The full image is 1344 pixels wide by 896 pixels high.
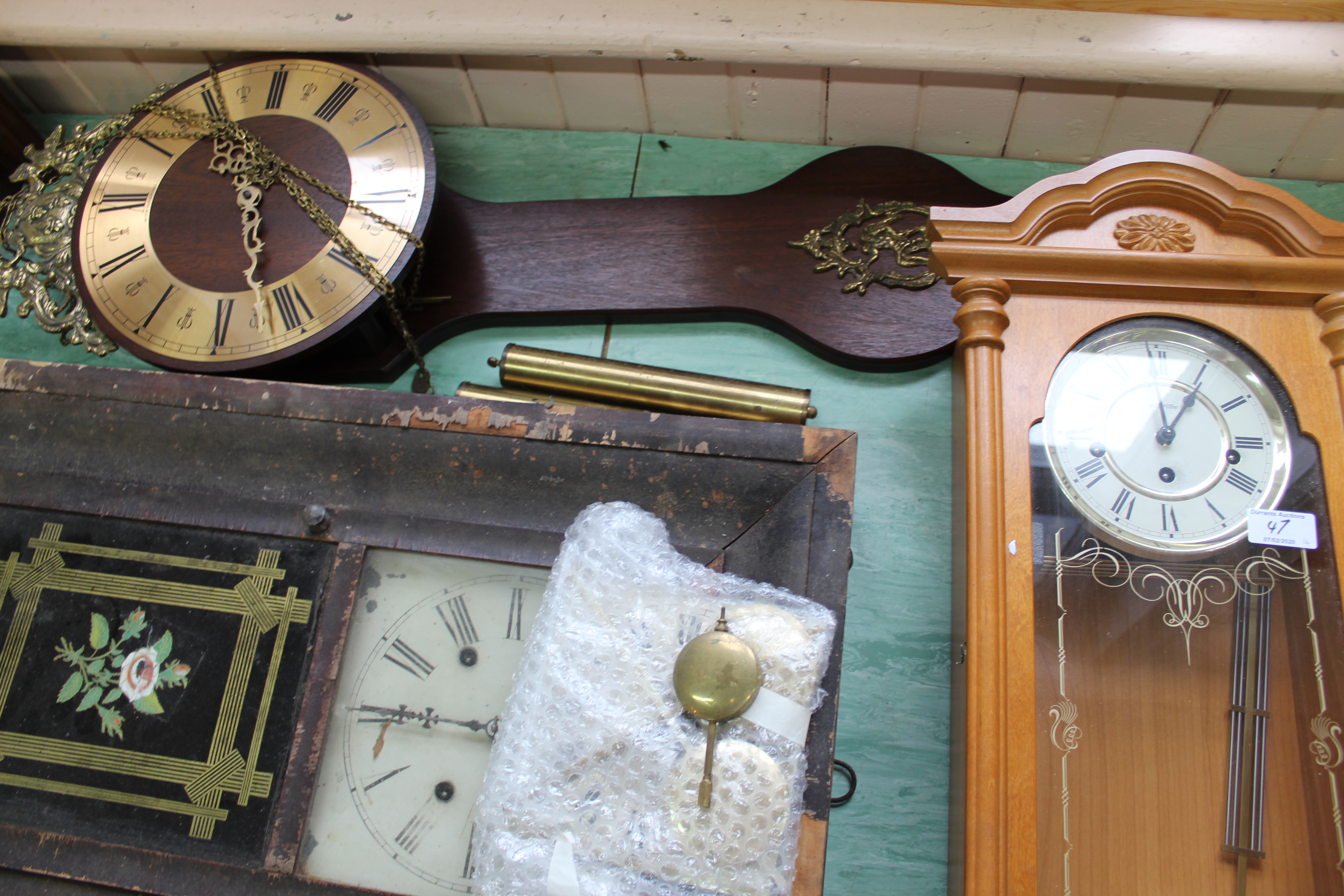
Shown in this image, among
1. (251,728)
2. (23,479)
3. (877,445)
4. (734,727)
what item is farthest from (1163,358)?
(23,479)

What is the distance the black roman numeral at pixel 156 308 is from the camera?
1.17 meters

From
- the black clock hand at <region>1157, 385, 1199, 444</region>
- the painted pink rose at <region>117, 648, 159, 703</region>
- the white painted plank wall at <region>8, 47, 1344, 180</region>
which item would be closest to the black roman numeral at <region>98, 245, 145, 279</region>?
the white painted plank wall at <region>8, 47, 1344, 180</region>

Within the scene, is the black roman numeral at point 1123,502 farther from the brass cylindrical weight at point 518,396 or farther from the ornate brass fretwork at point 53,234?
the ornate brass fretwork at point 53,234

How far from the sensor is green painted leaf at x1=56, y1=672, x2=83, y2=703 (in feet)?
3.25

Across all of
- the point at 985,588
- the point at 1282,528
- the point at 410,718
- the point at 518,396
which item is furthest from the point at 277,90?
the point at 1282,528

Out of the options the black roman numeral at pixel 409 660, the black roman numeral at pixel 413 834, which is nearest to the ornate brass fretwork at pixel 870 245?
the black roman numeral at pixel 409 660

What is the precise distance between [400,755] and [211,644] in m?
0.26

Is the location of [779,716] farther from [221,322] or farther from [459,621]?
[221,322]

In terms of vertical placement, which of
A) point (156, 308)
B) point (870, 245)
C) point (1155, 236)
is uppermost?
point (870, 245)

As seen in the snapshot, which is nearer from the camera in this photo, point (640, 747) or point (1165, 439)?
point (640, 747)

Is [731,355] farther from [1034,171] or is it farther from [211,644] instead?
[211,644]

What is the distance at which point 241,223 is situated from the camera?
1.20 meters

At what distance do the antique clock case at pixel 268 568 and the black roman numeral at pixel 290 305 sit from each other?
129mm

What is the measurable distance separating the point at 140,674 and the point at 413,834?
0.38 metres
